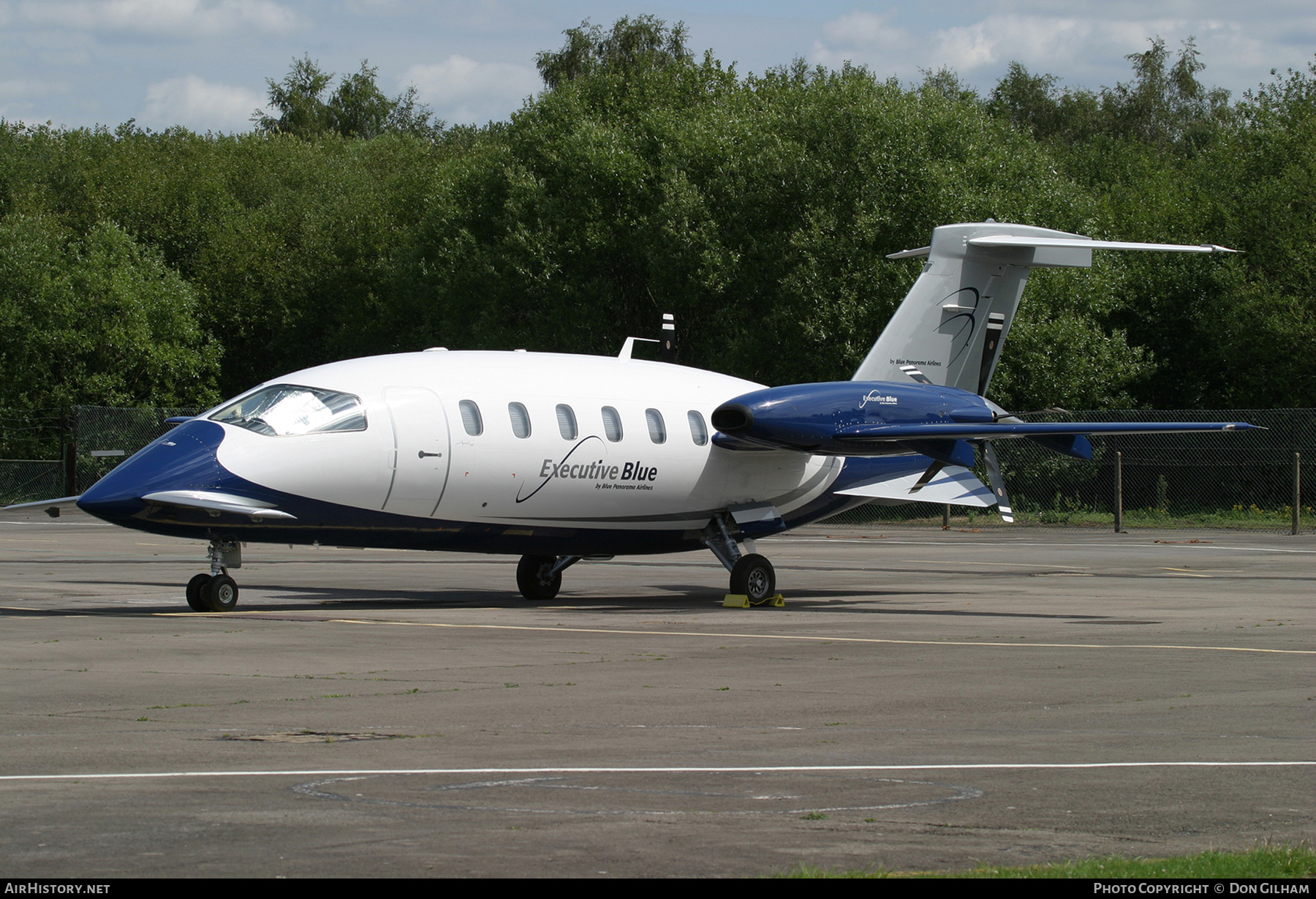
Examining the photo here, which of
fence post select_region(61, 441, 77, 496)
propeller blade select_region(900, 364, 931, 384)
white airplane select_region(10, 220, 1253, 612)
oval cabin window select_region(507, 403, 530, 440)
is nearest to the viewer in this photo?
white airplane select_region(10, 220, 1253, 612)

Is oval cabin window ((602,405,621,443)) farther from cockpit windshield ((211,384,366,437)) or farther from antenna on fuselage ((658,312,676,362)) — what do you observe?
antenna on fuselage ((658,312,676,362))

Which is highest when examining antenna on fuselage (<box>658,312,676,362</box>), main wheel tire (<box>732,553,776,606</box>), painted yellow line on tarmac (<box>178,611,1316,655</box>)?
antenna on fuselage (<box>658,312,676,362</box>)

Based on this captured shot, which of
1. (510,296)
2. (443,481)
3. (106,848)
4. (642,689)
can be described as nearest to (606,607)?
(443,481)

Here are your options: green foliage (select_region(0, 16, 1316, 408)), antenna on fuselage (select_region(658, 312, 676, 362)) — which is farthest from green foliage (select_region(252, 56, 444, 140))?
antenna on fuselage (select_region(658, 312, 676, 362))

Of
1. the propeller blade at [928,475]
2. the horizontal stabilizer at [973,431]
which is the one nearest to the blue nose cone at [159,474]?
the horizontal stabilizer at [973,431]

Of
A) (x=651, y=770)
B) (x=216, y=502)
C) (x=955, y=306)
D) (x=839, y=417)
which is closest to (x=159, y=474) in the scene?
(x=216, y=502)

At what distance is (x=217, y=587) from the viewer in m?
18.8

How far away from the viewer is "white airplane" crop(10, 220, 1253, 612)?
60.0ft

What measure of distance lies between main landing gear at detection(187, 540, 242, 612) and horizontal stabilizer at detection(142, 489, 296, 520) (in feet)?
2.89

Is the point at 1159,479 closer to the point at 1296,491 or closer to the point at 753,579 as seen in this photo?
the point at 1296,491

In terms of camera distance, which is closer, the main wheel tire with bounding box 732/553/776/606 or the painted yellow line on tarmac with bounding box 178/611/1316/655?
the painted yellow line on tarmac with bounding box 178/611/1316/655

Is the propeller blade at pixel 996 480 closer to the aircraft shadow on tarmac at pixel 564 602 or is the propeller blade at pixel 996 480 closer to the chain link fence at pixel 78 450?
the aircraft shadow on tarmac at pixel 564 602

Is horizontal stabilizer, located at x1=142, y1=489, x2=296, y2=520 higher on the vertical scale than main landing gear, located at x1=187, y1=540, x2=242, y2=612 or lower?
higher

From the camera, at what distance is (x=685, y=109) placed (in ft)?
194
